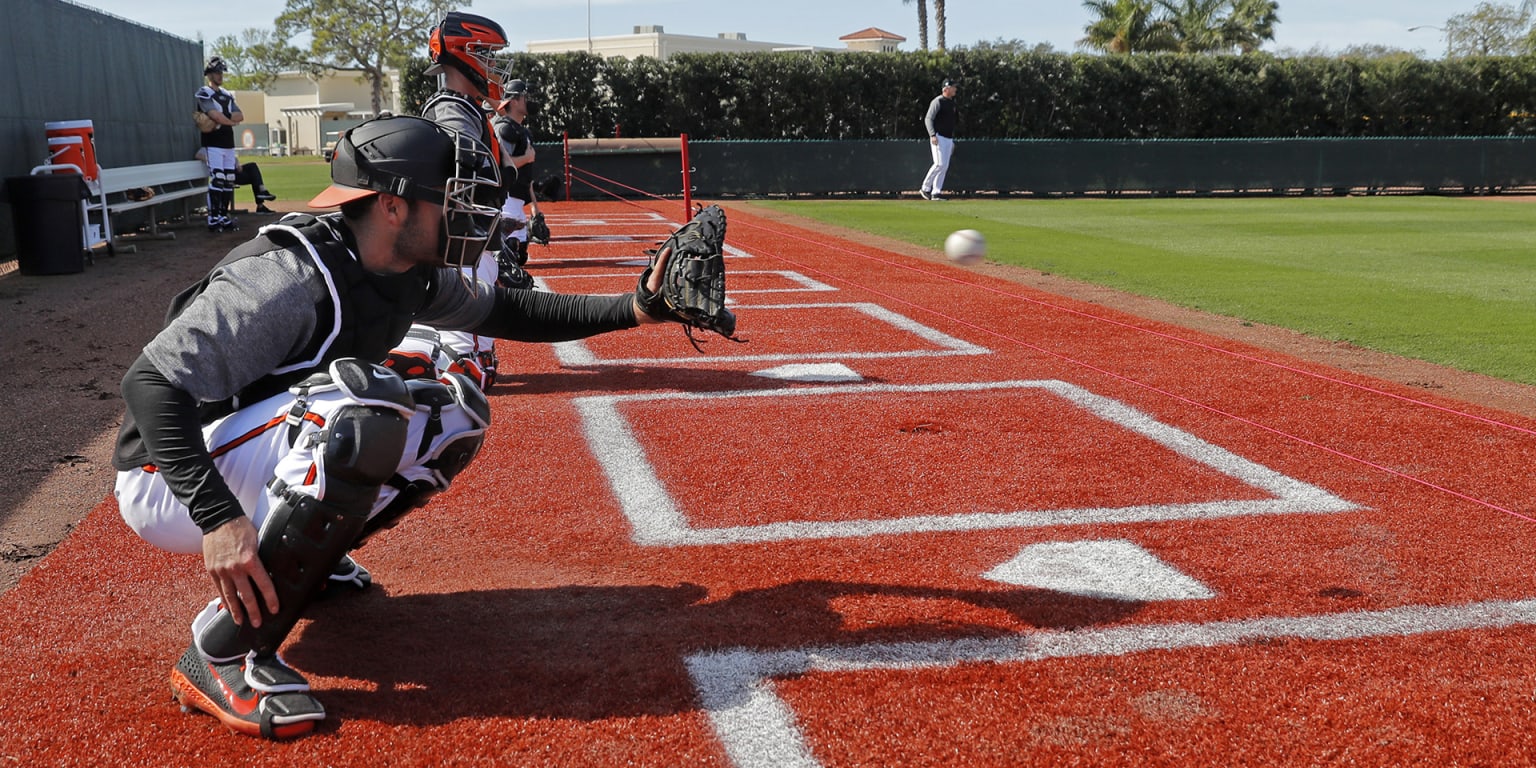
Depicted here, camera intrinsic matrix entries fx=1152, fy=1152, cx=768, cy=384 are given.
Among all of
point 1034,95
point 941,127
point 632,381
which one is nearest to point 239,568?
point 632,381

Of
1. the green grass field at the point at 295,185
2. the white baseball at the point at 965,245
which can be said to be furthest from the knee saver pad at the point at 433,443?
the green grass field at the point at 295,185

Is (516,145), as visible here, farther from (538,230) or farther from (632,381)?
(538,230)

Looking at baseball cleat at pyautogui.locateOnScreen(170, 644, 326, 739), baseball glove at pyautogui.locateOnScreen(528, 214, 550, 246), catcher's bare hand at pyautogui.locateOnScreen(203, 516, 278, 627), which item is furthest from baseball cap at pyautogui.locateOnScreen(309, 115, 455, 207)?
baseball glove at pyautogui.locateOnScreen(528, 214, 550, 246)

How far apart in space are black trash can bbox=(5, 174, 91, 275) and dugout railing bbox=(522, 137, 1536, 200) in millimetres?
13980

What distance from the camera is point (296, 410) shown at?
2.99 metres

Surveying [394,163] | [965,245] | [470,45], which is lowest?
[965,245]

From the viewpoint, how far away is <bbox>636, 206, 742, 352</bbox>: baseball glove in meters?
3.69

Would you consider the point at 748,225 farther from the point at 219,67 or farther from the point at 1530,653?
the point at 1530,653

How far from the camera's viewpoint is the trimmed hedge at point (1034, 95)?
28188 mm

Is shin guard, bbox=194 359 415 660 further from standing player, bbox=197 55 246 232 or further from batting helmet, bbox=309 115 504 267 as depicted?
standing player, bbox=197 55 246 232

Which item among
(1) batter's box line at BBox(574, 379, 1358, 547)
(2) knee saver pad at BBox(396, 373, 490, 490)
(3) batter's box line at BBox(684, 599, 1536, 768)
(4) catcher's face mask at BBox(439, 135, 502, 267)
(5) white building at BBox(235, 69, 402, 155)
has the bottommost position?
(3) batter's box line at BBox(684, 599, 1536, 768)

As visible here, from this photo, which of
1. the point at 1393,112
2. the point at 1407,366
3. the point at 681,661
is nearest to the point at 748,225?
the point at 1407,366

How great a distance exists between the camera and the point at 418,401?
124 inches

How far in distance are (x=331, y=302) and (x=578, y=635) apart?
126 cm
